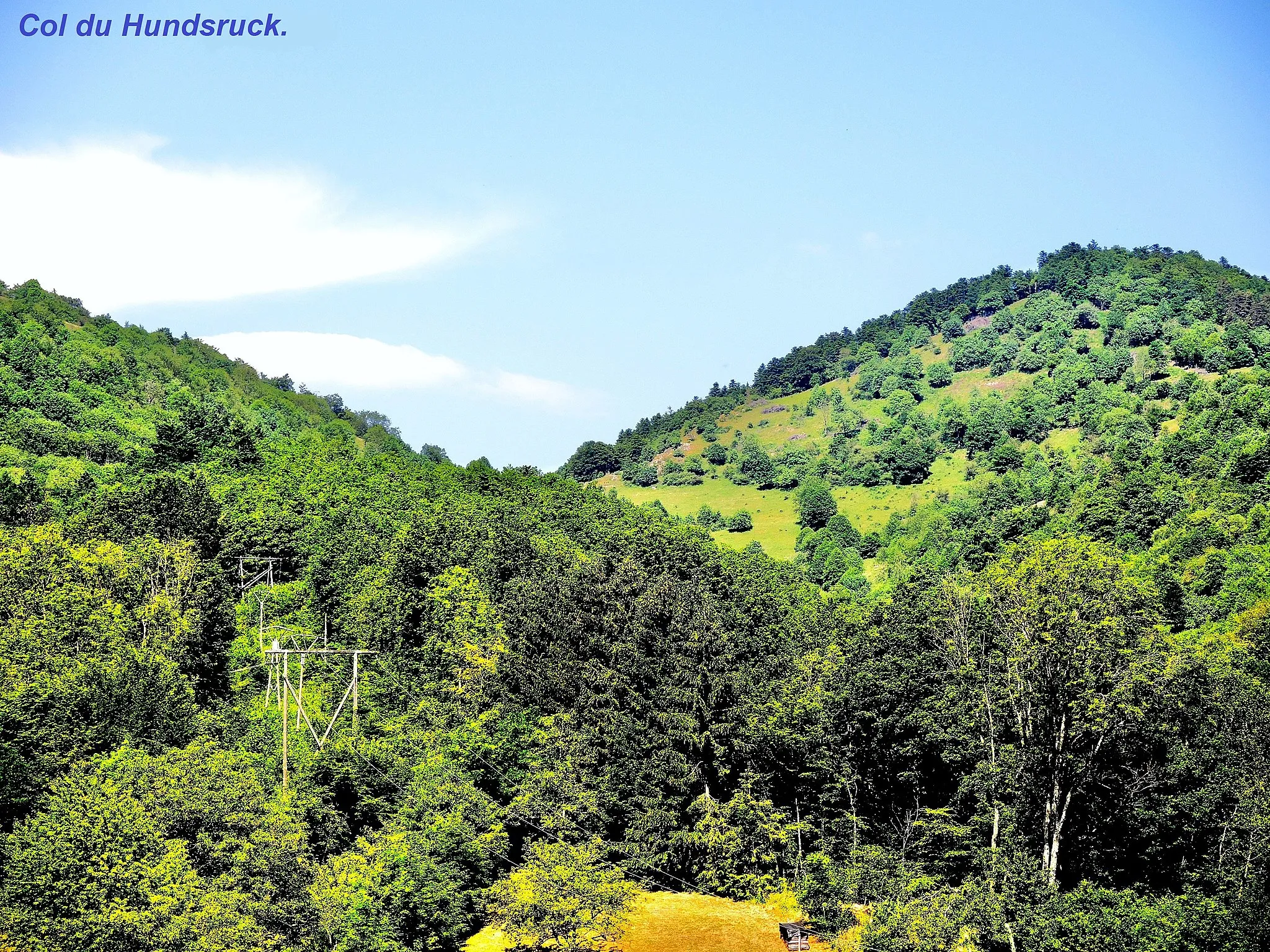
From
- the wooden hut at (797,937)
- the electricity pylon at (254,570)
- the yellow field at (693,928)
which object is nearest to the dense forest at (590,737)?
the wooden hut at (797,937)

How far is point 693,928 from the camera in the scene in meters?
54.4

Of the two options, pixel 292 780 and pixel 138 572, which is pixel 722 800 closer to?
pixel 292 780

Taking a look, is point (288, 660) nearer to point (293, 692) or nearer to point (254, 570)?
point (293, 692)

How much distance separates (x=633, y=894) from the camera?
5141 centimetres

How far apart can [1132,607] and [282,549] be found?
62.2m

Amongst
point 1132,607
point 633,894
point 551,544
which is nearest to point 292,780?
point 633,894

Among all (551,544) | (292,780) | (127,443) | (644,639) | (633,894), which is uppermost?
(127,443)

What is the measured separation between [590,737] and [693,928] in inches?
461

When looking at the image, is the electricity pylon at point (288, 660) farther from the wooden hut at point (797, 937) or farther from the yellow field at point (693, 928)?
the wooden hut at point (797, 937)

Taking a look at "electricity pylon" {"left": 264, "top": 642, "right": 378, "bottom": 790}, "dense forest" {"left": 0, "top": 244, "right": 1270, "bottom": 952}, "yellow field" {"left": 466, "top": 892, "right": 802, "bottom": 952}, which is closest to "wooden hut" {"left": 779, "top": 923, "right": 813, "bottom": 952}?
"yellow field" {"left": 466, "top": 892, "right": 802, "bottom": 952}

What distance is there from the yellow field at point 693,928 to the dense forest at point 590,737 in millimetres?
1373

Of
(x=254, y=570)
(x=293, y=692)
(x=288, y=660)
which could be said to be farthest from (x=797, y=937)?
(x=254, y=570)

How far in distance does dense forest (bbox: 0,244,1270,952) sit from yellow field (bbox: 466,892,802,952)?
1373mm

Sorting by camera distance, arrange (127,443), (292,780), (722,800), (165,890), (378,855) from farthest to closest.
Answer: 1. (127,443)
2. (722,800)
3. (292,780)
4. (378,855)
5. (165,890)
